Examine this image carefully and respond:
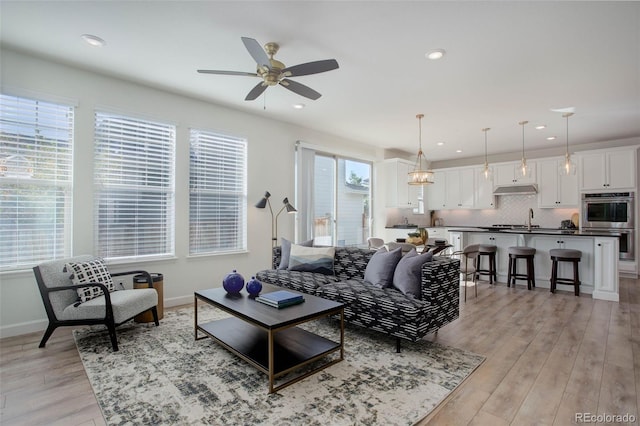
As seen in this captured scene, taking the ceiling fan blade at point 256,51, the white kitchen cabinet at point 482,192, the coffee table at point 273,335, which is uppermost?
the ceiling fan blade at point 256,51

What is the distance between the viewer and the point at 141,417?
76.3 inches

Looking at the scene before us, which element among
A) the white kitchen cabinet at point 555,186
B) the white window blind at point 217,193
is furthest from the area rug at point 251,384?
the white kitchen cabinet at point 555,186

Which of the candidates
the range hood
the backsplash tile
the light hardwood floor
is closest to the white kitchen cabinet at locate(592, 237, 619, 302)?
the light hardwood floor

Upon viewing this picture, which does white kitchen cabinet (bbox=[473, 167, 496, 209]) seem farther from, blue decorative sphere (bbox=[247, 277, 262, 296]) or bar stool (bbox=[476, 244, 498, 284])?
blue decorative sphere (bbox=[247, 277, 262, 296])

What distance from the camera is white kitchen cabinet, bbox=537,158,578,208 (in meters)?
6.84

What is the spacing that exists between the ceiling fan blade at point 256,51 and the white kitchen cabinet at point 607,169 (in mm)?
7197

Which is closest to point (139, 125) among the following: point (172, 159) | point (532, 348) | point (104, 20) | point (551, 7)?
point (172, 159)

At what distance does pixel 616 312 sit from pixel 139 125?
665 centimetres

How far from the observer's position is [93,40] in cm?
293

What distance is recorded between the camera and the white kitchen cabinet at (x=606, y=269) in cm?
466

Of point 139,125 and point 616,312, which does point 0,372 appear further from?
point 616,312

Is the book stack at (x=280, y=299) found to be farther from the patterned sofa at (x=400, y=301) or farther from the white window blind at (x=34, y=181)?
the white window blind at (x=34, y=181)

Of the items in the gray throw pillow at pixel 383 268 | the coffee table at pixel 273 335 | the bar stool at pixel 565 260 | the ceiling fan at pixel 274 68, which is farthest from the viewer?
the bar stool at pixel 565 260

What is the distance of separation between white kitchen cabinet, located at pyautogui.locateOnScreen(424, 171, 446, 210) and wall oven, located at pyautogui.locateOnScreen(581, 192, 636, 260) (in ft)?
10.2
